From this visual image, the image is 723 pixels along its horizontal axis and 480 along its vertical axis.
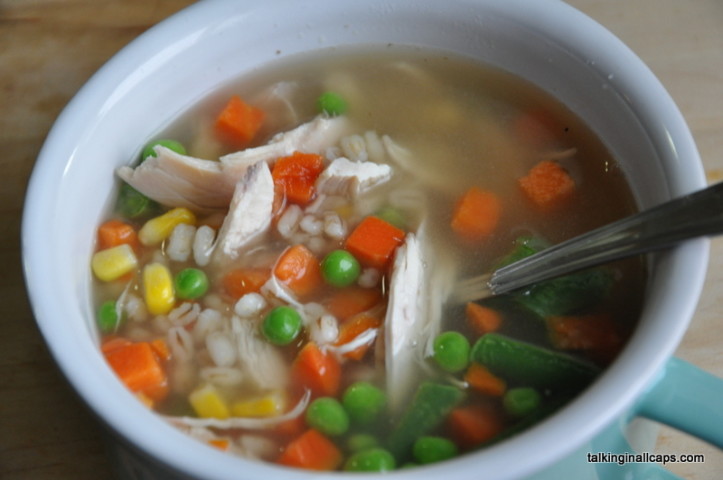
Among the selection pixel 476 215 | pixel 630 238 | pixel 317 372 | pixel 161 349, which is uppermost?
pixel 630 238

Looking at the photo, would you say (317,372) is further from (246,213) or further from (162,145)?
(162,145)

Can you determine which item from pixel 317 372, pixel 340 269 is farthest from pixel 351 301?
pixel 317 372

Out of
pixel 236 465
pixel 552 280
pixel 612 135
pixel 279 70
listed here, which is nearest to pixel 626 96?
pixel 612 135

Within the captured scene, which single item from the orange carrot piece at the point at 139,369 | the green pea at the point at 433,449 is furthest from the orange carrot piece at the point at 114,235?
the green pea at the point at 433,449

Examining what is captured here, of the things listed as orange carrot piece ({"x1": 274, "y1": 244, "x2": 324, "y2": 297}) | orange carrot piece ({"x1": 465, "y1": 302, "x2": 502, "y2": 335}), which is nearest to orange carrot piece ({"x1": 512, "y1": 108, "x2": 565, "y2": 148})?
orange carrot piece ({"x1": 465, "y1": 302, "x2": 502, "y2": 335})

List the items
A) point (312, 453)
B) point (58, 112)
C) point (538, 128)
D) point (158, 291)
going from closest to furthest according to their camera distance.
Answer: point (312, 453), point (158, 291), point (538, 128), point (58, 112)

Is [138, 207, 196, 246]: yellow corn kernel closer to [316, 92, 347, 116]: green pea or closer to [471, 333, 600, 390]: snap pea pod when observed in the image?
[316, 92, 347, 116]: green pea

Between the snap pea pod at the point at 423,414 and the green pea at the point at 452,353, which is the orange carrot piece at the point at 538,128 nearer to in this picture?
the green pea at the point at 452,353

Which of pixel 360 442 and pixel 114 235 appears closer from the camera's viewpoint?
pixel 360 442
